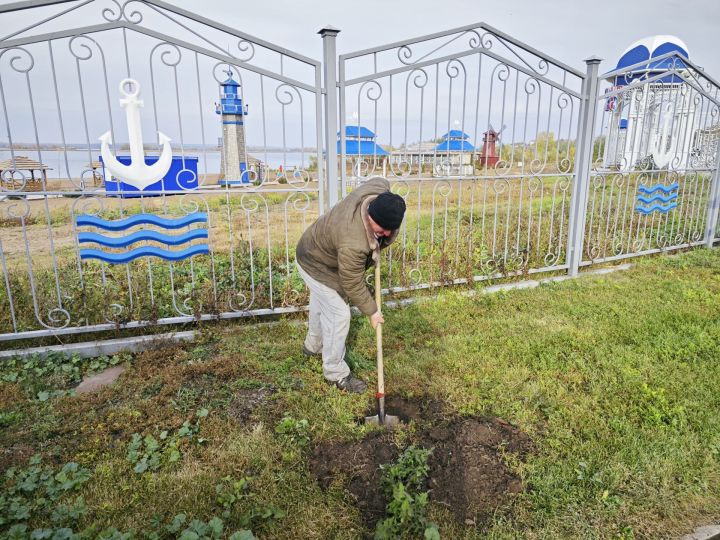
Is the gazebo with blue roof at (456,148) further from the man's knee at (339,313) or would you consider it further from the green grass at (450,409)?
the man's knee at (339,313)

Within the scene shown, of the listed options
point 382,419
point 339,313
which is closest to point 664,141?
point 339,313

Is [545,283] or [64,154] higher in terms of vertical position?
[64,154]

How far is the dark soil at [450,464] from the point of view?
2.63 m

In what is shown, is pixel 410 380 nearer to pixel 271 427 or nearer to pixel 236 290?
pixel 271 427

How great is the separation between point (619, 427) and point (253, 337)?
3.17m

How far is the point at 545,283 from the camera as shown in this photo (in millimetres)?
6352

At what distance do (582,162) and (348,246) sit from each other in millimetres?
4724

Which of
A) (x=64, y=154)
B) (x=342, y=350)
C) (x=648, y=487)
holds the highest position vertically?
(x=64, y=154)

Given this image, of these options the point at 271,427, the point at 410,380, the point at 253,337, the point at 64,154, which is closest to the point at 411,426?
the point at 410,380

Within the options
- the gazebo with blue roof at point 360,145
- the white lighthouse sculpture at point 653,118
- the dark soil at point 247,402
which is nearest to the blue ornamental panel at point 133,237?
the dark soil at point 247,402

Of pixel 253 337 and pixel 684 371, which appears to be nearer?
pixel 684 371

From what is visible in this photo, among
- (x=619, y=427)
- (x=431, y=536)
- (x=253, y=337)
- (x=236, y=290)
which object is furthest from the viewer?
(x=236, y=290)

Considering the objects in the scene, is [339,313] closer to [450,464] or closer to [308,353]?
[308,353]

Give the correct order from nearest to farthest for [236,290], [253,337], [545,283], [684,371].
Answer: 1. [684,371]
2. [253,337]
3. [236,290]
4. [545,283]
